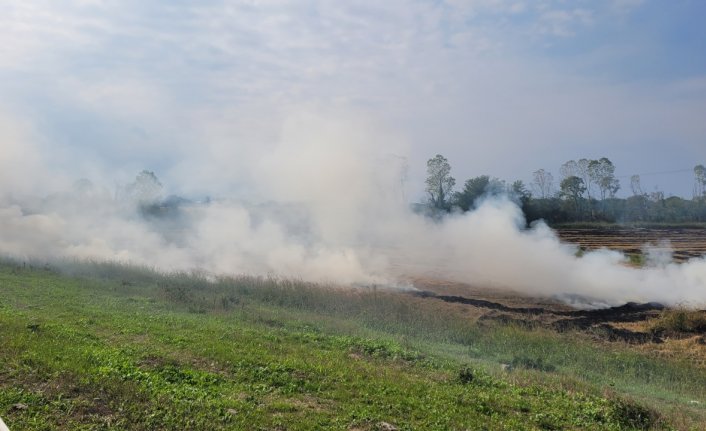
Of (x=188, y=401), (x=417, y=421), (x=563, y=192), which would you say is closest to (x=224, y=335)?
(x=188, y=401)

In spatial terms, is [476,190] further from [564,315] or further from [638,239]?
[564,315]

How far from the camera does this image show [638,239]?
5512cm

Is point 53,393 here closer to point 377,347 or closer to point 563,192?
point 377,347

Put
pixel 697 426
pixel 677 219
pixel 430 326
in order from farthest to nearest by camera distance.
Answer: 1. pixel 677 219
2. pixel 430 326
3. pixel 697 426

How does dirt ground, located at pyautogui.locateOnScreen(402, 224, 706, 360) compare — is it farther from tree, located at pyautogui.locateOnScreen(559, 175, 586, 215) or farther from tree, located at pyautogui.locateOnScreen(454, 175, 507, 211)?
tree, located at pyautogui.locateOnScreen(559, 175, 586, 215)

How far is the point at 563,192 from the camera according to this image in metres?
73.9

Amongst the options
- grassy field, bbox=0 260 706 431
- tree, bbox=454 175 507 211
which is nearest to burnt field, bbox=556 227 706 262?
tree, bbox=454 175 507 211

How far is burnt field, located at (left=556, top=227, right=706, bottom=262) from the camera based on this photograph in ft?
Answer: 151

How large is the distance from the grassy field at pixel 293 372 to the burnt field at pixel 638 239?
29420 mm

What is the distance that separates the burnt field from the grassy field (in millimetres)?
29420

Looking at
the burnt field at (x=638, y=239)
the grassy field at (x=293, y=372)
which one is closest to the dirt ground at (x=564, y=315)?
the grassy field at (x=293, y=372)

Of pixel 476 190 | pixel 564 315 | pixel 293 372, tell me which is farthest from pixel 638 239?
pixel 293 372

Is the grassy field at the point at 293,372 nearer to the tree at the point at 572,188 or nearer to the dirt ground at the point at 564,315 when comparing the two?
the dirt ground at the point at 564,315

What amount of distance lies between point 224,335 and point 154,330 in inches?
66.7
